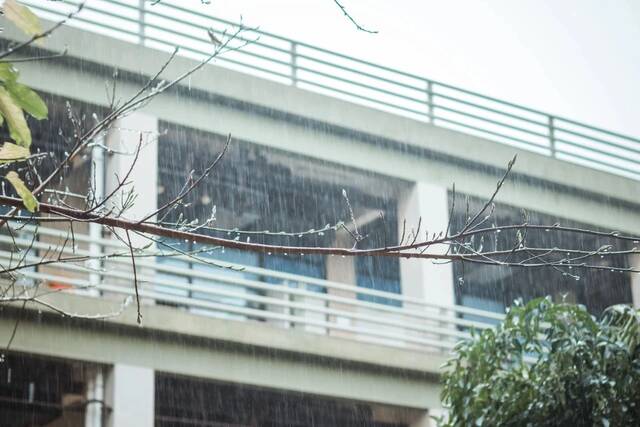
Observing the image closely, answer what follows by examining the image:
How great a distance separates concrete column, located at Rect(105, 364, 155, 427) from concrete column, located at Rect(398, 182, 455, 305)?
11.0 ft

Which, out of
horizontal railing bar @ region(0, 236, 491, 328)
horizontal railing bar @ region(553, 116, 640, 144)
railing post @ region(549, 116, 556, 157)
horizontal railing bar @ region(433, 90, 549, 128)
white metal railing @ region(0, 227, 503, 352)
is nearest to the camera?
horizontal railing bar @ region(0, 236, 491, 328)

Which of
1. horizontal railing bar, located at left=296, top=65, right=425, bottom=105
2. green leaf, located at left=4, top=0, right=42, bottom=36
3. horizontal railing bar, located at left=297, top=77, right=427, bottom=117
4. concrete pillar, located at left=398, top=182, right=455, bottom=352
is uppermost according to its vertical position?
horizontal railing bar, located at left=296, top=65, right=425, bottom=105

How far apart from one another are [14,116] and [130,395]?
292 inches

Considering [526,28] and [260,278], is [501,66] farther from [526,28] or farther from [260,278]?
[526,28]

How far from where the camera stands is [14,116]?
220 cm

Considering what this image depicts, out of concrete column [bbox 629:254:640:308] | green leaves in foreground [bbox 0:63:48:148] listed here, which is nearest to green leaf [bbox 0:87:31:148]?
green leaves in foreground [bbox 0:63:48:148]

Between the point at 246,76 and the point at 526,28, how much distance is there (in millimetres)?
143954

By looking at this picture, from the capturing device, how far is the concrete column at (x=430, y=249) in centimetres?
1155

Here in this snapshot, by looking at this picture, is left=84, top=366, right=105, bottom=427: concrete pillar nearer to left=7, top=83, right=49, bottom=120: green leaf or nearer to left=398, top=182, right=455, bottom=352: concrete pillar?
left=398, top=182, right=455, bottom=352: concrete pillar

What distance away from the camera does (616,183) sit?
13.6m

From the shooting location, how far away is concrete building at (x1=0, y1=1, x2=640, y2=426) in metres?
9.45

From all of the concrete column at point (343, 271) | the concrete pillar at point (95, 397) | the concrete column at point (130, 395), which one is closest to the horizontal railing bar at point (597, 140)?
the concrete column at point (343, 271)

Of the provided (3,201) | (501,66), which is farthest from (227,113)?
(501,66)

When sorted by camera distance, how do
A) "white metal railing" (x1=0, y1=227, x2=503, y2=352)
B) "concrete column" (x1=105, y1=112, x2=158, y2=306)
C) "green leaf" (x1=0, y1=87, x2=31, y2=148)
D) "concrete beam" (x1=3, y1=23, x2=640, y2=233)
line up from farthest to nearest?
"concrete beam" (x1=3, y1=23, x2=640, y2=233) → "concrete column" (x1=105, y1=112, x2=158, y2=306) → "white metal railing" (x1=0, y1=227, x2=503, y2=352) → "green leaf" (x1=0, y1=87, x2=31, y2=148)
